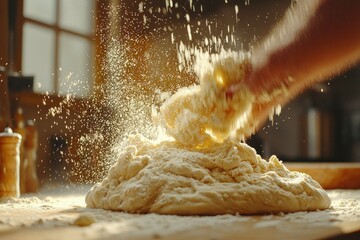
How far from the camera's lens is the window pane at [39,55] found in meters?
2.33

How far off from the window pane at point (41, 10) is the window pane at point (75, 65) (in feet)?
0.37

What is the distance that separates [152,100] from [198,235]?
1.49 metres

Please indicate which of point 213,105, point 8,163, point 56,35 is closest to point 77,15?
point 56,35

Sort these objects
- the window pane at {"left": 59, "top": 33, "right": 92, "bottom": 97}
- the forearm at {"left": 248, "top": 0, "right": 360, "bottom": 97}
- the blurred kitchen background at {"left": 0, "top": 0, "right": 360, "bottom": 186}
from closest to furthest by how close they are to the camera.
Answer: the forearm at {"left": 248, "top": 0, "right": 360, "bottom": 97} < the blurred kitchen background at {"left": 0, "top": 0, "right": 360, "bottom": 186} < the window pane at {"left": 59, "top": 33, "right": 92, "bottom": 97}

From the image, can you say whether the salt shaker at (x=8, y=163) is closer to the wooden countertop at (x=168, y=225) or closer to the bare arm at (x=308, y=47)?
the wooden countertop at (x=168, y=225)

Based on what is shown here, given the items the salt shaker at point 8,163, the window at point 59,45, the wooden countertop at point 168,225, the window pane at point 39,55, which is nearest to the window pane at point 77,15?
the window at point 59,45

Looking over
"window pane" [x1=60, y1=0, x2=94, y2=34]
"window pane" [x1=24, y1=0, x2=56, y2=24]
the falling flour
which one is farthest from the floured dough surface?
"window pane" [x1=60, y1=0, x2=94, y2=34]

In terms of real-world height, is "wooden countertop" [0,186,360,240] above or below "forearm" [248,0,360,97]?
below

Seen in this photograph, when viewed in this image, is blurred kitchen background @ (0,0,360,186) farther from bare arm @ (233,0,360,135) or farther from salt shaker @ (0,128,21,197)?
bare arm @ (233,0,360,135)

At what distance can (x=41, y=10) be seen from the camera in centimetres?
246

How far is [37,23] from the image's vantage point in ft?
7.91

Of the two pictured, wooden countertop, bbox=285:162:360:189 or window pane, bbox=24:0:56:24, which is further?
window pane, bbox=24:0:56:24

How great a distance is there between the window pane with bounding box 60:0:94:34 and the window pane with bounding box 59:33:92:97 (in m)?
0.06

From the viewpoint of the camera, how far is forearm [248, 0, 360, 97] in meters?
1.37
